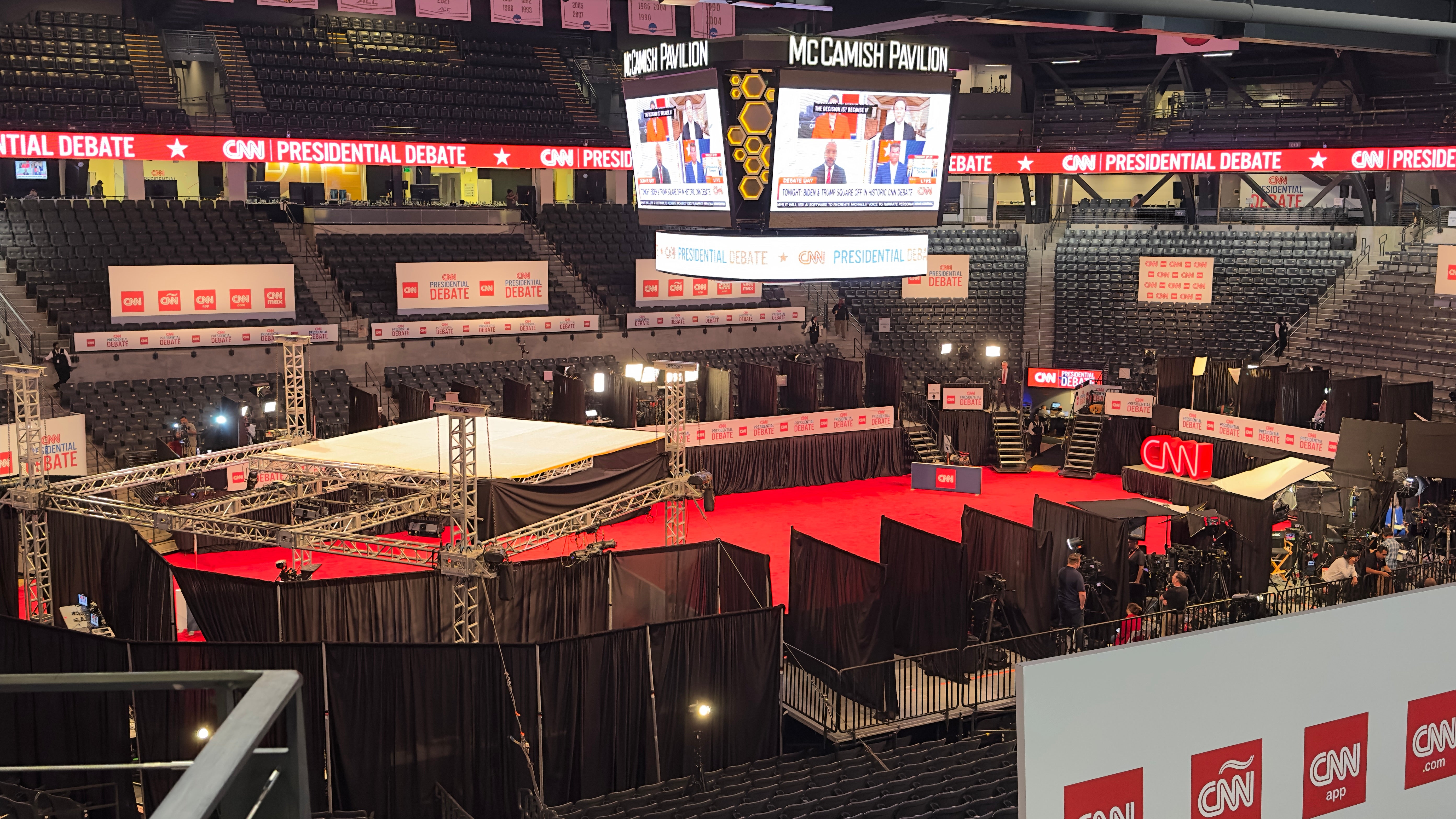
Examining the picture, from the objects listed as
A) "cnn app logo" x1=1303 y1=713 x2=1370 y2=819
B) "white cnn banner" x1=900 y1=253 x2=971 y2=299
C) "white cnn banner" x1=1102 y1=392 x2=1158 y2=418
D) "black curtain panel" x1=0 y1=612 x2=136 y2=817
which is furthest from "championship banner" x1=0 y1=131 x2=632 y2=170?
"cnn app logo" x1=1303 y1=713 x2=1370 y2=819

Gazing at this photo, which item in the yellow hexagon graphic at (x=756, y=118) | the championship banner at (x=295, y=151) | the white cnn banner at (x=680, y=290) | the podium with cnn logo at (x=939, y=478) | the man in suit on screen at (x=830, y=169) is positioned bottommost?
the podium with cnn logo at (x=939, y=478)

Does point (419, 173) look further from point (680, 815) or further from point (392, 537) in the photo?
point (680, 815)

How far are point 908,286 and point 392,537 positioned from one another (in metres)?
17.3

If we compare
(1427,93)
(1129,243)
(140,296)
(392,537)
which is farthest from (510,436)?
(1427,93)

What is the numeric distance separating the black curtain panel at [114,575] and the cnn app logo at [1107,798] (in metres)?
12.3

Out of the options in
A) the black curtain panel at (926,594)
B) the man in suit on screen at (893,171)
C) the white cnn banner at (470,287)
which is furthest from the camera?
the white cnn banner at (470,287)

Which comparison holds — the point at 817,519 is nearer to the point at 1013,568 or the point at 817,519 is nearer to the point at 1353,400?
the point at 1013,568

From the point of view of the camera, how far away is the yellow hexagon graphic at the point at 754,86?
51.1 ft

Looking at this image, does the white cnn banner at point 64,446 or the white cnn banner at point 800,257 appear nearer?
the white cnn banner at point 800,257

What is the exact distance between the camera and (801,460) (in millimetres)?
26266

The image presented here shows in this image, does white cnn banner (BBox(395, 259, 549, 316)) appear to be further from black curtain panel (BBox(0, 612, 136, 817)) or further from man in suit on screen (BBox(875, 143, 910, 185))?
black curtain panel (BBox(0, 612, 136, 817))

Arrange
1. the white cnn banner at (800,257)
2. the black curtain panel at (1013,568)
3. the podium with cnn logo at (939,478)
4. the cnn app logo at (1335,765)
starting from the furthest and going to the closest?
the podium with cnn logo at (939,478) < the white cnn banner at (800,257) < the black curtain panel at (1013,568) < the cnn app logo at (1335,765)

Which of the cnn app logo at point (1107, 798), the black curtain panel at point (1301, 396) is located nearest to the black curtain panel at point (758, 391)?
the black curtain panel at point (1301, 396)

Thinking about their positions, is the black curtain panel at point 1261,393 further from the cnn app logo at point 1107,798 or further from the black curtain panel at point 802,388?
the cnn app logo at point 1107,798
